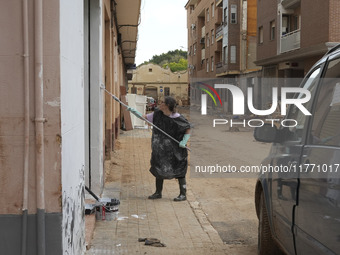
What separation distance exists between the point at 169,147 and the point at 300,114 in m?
4.27

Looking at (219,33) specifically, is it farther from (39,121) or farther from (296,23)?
(39,121)

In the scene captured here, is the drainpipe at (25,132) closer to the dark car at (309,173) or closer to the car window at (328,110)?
the dark car at (309,173)

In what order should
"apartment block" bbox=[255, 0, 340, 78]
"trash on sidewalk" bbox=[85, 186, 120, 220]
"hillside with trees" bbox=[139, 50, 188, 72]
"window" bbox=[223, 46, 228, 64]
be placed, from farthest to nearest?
"hillside with trees" bbox=[139, 50, 188, 72] < "window" bbox=[223, 46, 228, 64] < "apartment block" bbox=[255, 0, 340, 78] < "trash on sidewalk" bbox=[85, 186, 120, 220]

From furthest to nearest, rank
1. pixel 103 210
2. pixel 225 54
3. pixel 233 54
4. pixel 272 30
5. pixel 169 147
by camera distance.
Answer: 1. pixel 225 54
2. pixel 233 54
3. pixel 272 30
4. pixel 169 147
5. pixel 103 210

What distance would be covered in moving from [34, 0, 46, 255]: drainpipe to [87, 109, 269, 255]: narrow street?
1.96 m

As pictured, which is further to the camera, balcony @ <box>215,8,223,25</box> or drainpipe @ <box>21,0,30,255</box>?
balcony @ <box>215,8,223,25</box>

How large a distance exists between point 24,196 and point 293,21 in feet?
93.6

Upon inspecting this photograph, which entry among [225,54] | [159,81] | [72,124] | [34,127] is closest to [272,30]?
[225,54]

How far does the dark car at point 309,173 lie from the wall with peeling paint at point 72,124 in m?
1.65

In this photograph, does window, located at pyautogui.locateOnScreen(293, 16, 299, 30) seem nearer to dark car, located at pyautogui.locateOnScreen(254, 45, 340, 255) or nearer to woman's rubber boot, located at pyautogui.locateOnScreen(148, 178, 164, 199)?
woman's rubber boot, located at pyautogui.locateOnScreen(148, 178, 164, 199)

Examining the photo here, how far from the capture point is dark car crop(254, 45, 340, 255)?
10.9 ft

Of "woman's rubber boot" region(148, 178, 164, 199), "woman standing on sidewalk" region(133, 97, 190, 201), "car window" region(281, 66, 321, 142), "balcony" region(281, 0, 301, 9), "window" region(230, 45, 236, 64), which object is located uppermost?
"balcony" region(281, 0, 301, 9)

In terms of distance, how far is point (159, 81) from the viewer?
7044 centimetres

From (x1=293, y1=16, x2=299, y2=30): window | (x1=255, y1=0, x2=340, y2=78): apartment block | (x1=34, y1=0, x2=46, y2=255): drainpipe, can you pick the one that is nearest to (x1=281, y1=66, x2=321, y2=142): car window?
(x1=34, y1=0, x2=46, y2=255): drainpipe
